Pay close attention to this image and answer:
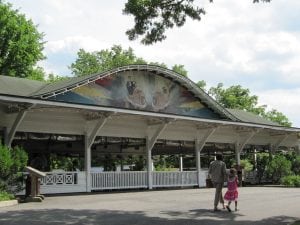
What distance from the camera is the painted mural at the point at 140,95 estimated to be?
22938 millimetres

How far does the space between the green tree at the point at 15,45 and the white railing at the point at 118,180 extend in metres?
24.7

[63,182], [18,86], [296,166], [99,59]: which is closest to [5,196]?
[63,182]

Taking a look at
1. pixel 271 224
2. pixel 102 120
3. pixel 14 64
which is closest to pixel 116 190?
pixel 102 120

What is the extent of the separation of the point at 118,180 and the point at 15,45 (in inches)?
1016

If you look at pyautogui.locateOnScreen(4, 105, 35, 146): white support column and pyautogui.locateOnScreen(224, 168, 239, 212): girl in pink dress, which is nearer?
pyautogui.locateOnScreen(224, 168, 239, 212): girl in pink dress

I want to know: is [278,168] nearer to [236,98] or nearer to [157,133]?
[157,133]

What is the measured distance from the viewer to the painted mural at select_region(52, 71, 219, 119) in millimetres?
22938

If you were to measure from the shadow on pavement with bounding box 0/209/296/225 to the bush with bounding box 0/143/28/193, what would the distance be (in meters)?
3.81

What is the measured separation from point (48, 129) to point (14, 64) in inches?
1011

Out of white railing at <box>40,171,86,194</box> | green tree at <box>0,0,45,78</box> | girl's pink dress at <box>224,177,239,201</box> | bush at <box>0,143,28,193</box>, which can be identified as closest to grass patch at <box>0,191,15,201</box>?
bush at <box>0,143,28,193</box>

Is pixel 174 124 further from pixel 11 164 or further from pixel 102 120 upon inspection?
pixel 11 164

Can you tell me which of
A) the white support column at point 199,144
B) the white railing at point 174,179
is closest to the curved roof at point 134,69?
the white support column at point 199,144

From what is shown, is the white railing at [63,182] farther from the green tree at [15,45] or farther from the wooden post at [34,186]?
the green tree at [15,45]

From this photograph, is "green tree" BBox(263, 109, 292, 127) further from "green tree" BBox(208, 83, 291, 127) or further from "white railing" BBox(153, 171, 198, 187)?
"white railing" BBox(153, 171, 198, 187)
